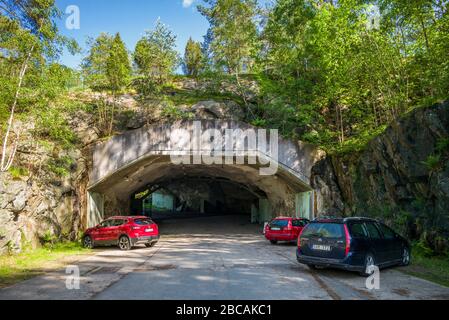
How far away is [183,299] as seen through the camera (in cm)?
704

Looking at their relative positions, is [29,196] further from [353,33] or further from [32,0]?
[353,33]

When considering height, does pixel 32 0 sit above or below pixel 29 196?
above

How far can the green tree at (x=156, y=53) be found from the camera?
94.2 ft

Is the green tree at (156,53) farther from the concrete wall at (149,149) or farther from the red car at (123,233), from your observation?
the red car at (123,233)

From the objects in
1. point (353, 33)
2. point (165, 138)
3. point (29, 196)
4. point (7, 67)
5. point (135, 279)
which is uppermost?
point (353, 33)

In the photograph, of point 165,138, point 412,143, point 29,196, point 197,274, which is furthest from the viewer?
point 165,138

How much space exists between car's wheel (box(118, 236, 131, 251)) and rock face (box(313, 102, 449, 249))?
489 inches

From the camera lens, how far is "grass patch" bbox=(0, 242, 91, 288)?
10359 millimetres

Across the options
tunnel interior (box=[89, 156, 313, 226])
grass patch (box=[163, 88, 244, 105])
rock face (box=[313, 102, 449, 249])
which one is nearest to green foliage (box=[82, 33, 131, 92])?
grass patch (box=[163, 88, 244, 105])

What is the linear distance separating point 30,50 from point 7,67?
5.01 feet


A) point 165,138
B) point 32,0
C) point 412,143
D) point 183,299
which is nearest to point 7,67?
point 32,0

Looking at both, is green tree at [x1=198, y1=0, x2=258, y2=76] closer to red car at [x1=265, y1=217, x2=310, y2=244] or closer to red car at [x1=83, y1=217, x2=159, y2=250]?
red car at [x1=265, y1=217, x2=310, y2=244]

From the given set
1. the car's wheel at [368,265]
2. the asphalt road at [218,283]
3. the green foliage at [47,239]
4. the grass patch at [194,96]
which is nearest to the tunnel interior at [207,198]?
the grass patch at [194,96]

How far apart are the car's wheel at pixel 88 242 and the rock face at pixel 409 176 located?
14.5 metres
